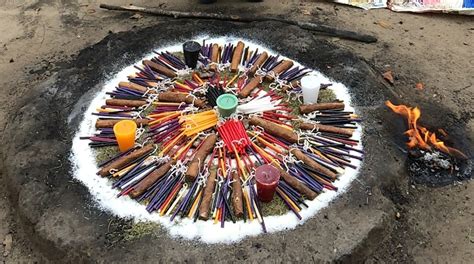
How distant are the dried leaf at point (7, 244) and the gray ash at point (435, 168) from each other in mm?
4292

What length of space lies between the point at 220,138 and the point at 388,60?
3319 millimetres

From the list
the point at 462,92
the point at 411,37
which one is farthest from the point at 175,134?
the point at 411,37

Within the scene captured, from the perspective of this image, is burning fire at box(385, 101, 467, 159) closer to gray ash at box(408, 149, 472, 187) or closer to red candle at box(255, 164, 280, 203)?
gray ash at box(408, 149, 472, 187)

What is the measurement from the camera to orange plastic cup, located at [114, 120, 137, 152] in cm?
460

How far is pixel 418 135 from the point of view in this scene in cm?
507

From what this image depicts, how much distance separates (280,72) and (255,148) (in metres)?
1.47

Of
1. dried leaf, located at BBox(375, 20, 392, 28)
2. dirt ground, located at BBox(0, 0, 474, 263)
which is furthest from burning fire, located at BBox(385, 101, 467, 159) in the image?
dried leaf, located at BBox(375, 20, 392, 28)

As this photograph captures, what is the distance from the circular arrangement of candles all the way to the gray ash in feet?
2.41

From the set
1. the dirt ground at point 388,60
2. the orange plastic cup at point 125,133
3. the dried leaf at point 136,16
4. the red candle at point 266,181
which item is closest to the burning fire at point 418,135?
the dirt ground at point 388,60

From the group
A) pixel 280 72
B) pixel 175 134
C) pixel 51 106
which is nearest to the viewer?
pixel 175 134

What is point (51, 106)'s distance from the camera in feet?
17.6

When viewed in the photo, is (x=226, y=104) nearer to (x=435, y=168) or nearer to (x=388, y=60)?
(x=435, y=168)

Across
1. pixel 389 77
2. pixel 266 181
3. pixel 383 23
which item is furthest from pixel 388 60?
pixel 266 181

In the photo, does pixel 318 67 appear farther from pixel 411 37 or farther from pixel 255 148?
pixel 411 37
